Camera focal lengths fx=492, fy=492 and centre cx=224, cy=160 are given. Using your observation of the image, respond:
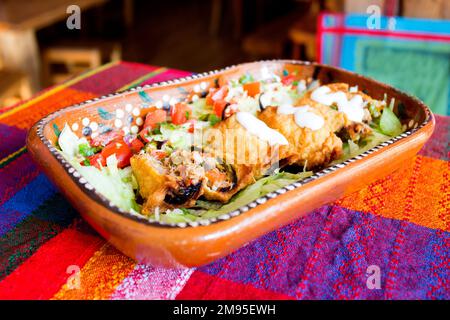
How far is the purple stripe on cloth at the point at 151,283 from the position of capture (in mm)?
828

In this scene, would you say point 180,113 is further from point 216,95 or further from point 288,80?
point 288,80

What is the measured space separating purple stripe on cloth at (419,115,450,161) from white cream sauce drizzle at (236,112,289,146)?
435 millimetres

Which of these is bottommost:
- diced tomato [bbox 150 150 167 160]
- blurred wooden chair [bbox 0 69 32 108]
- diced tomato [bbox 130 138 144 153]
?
blurred wooden chair [bbox 0 69 32 108]

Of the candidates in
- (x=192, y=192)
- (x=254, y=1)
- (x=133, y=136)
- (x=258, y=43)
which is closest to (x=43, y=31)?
(x=254, y=1)

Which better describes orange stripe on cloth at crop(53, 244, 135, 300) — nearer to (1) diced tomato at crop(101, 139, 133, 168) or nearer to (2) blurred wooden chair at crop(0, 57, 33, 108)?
(1) diced tomato at crop(101, 139, 133, 168)

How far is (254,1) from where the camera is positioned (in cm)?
474

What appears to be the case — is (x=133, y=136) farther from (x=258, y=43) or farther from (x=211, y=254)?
(x=258, y=43)

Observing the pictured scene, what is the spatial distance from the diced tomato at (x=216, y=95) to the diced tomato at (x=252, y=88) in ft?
0.22

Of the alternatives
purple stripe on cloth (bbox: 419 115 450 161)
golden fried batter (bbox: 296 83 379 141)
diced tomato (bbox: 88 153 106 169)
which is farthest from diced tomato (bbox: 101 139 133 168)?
purple stripe on cloth (bbox: 419 115 450 161)

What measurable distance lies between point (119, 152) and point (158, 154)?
0.31 ft

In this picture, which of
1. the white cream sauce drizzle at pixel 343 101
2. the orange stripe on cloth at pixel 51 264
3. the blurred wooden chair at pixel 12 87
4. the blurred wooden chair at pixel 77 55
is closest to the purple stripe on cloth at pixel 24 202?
the orange stripe on cloth at pixel 51 264

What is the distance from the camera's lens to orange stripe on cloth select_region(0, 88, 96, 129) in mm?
1382
